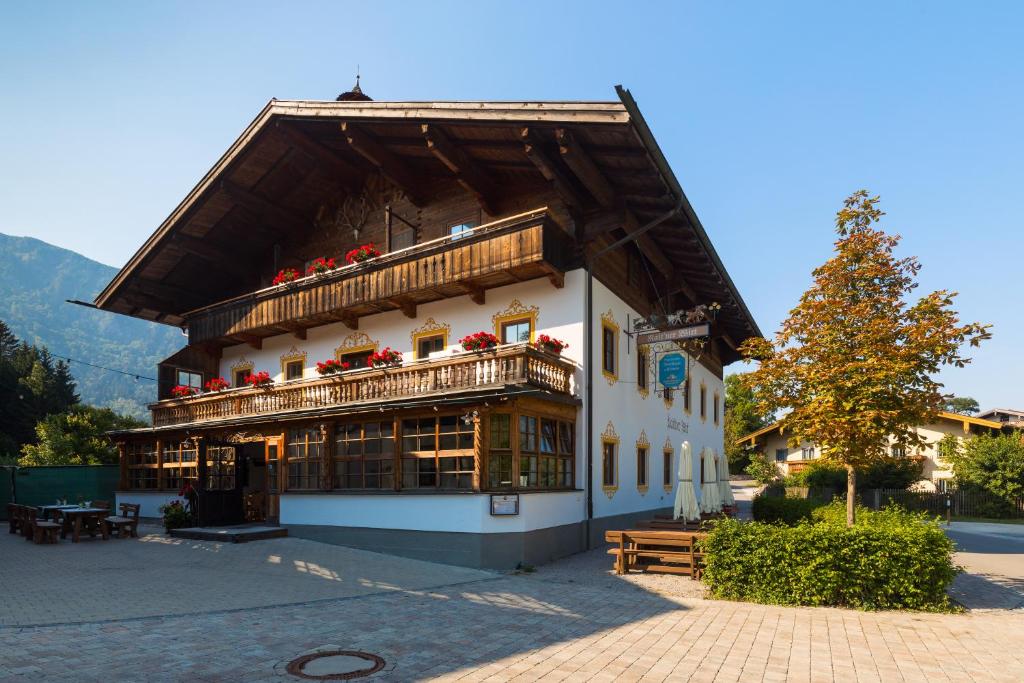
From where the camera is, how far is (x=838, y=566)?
34.9 ft

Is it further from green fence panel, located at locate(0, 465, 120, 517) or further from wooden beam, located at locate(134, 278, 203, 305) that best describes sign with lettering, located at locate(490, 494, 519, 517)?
green fence panel, located at locate(0, 465, 120, 517)

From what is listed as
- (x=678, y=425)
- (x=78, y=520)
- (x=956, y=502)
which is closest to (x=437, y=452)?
(x=78, y=520)

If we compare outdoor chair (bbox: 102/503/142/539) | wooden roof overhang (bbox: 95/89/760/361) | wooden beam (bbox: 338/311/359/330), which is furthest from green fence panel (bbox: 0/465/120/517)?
wooden beam (bbox: 338/311/359/330)

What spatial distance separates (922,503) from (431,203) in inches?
1132

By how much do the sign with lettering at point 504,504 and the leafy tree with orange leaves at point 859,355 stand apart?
559cm

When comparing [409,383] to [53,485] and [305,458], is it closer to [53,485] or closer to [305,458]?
[305,458]

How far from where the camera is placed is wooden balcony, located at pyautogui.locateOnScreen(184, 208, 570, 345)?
16.6 meters

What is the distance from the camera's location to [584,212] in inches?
699

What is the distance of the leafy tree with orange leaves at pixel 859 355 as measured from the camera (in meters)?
12.8

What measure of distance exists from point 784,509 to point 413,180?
15122mm

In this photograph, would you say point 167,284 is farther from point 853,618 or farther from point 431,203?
point 853,618

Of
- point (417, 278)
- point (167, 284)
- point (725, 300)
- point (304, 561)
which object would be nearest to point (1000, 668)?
point (304, 561)

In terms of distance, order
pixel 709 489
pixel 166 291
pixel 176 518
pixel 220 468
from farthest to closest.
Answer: pixel 166 291
pixel 220 468
pixel 176 518
pixel 709 489

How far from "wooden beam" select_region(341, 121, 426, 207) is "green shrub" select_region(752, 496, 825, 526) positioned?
14322mm
